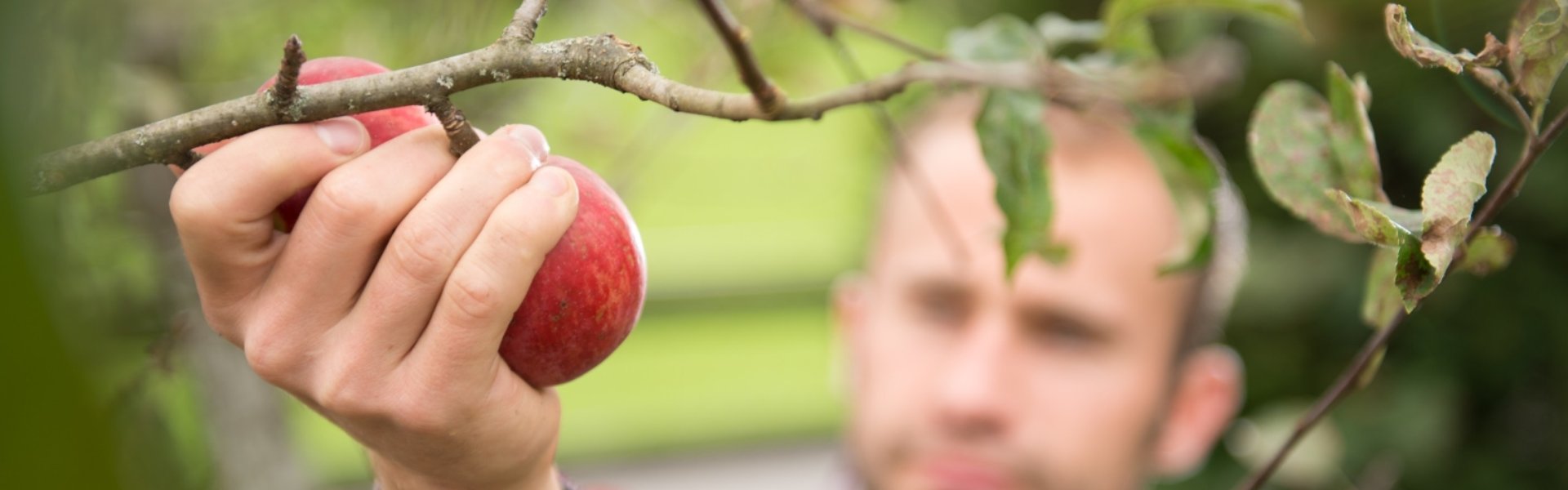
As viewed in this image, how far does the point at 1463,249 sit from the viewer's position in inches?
22.8

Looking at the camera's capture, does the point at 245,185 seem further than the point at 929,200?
No

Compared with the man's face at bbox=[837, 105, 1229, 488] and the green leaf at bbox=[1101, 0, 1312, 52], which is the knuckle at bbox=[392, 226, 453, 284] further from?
the man's face at bbox=[837, 105, 1229, 488]

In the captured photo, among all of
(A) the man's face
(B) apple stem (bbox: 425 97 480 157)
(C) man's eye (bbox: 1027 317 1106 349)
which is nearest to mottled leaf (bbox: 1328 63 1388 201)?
(B) apple stem (bbox: 425 97 480 157)

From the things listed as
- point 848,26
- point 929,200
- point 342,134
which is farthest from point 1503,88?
point 929,200

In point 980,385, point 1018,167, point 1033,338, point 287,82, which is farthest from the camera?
point 1033,338

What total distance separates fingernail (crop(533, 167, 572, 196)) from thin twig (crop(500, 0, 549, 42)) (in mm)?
60

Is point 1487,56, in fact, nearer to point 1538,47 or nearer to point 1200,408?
point 1538,47

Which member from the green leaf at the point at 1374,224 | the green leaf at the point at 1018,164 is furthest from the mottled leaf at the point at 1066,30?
the green leaf at the point at 1374,224

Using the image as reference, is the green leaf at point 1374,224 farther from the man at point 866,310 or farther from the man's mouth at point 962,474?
the man's mouth at point 962,474

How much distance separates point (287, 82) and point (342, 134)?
4cm

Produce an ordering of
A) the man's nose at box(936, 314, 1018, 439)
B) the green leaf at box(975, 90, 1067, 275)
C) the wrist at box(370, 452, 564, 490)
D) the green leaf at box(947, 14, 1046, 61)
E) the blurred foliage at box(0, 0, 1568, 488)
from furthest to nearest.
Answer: the man's nose at box(936, 314, 1018, 439) → the blurred foliage at box(0, 0, 1568, 488) → the green leaf at box(947, 14, 1046, 61) → the green leaf at box(975, 90, 1067, 275) → the wrist at box(370, 452, 564, 490)

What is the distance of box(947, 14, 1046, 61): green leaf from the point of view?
811mm

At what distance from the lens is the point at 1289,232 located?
5.49 ft

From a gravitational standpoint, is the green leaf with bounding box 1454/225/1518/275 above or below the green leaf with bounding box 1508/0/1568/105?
below
